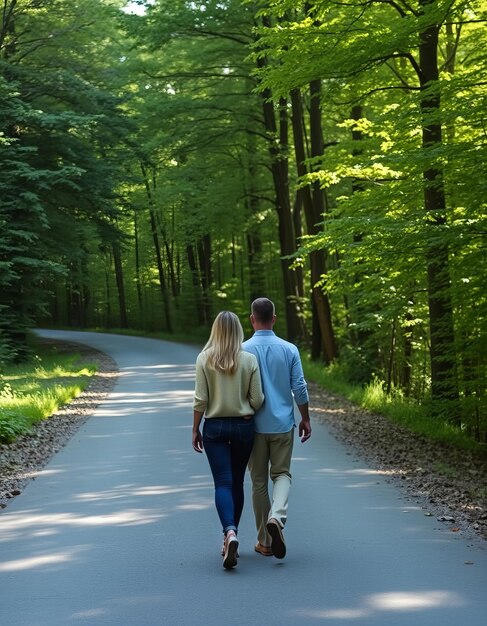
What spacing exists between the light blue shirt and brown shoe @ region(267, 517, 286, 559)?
679mm

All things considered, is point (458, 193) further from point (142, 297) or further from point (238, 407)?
point (142, 297)

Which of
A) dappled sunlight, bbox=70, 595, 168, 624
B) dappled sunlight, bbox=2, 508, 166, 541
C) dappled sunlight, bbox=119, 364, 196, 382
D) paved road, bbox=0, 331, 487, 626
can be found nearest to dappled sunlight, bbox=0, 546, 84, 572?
paved road, bbox=0, 331, 487, 626

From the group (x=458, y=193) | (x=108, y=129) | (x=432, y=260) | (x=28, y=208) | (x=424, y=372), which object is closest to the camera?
(x=432, y=260)

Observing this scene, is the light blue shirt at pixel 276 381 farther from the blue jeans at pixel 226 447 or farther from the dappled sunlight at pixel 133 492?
the dappled sunlight at pixel 133 492

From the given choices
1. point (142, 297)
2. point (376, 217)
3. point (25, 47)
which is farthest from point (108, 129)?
point (142, 297)

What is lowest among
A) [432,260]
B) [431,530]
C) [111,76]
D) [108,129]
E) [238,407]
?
[431,530]

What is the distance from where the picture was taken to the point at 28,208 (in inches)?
945

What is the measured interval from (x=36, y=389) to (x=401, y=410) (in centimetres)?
838

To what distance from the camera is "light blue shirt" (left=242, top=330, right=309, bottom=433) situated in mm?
6145

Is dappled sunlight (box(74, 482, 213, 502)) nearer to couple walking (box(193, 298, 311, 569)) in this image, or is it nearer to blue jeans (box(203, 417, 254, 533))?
couple walking (box(193, 298, 311, 569))

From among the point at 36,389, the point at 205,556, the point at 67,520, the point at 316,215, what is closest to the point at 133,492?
the point at 67,520

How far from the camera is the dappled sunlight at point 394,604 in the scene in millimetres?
4863

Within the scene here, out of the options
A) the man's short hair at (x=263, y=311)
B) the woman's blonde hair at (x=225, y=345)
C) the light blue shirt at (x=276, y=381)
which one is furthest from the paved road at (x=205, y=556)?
the man's short hair at (x=263, y=311)

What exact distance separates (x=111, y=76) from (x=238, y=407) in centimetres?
2608
